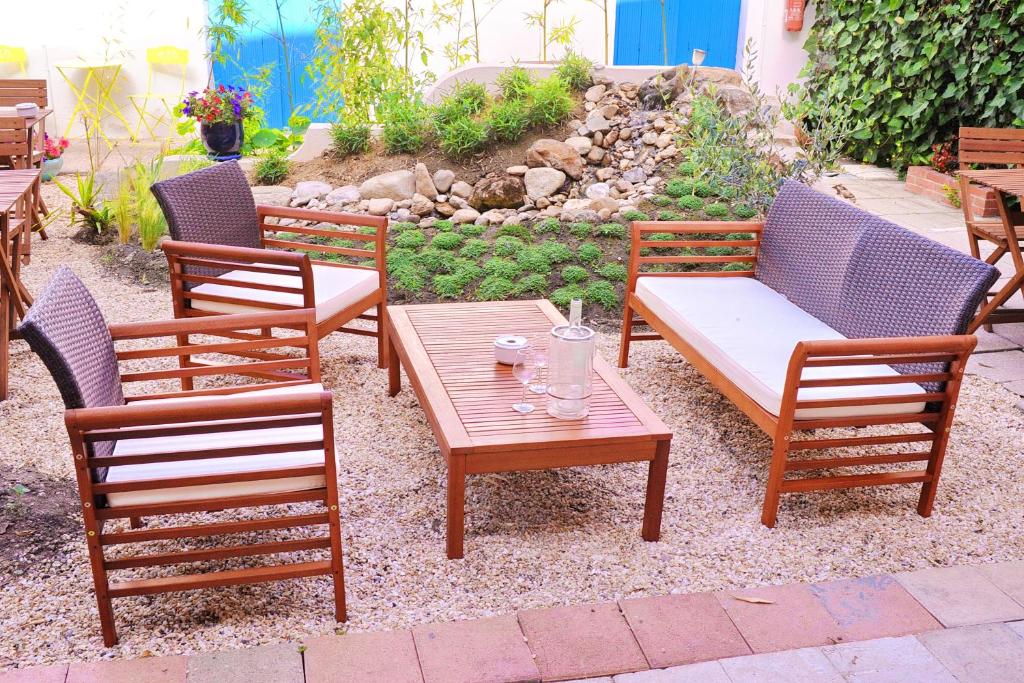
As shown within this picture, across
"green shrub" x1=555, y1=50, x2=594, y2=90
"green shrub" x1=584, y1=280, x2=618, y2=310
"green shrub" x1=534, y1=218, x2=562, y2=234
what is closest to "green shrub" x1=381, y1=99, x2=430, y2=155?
"green shrub" x1=555, y1=50, x2=594, y2=90

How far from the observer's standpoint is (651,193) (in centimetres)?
634

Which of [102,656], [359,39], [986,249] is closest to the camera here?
[102,656]

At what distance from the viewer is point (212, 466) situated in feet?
8.50

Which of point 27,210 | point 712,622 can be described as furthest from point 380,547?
point 27,210

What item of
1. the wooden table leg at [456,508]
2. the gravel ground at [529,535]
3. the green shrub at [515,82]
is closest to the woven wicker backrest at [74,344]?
the gravel ground at [529,535]

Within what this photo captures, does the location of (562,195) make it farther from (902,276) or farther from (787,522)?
(787,522)

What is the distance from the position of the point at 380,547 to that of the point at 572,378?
2.76 feet

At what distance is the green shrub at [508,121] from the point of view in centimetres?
688

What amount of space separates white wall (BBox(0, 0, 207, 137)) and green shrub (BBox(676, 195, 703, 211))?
6053mm

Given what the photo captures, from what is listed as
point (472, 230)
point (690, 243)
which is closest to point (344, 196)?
point (472, 230)

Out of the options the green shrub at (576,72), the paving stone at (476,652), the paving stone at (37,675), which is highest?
the green shrub at (576,72)

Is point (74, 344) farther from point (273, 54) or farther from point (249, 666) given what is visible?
point (273, 54)

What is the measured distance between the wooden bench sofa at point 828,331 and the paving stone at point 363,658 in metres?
1.39

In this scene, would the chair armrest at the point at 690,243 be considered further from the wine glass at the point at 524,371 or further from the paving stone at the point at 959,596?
the paving stone at the point at 959,596
